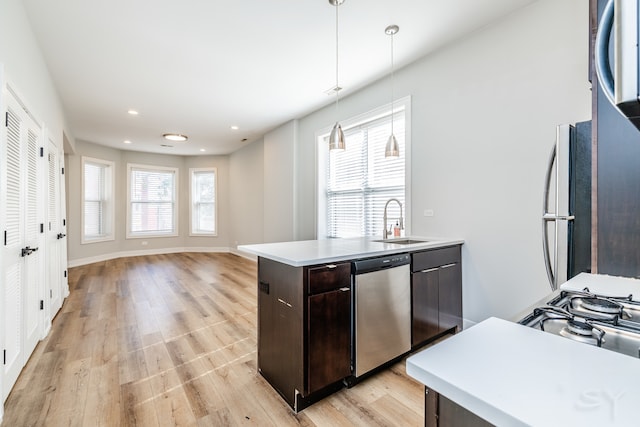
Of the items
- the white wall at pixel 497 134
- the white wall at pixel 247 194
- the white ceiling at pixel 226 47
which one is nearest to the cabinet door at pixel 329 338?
the white wall at pixel 497 134

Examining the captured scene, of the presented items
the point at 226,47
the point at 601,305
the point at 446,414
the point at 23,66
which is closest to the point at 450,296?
the point at 601,305

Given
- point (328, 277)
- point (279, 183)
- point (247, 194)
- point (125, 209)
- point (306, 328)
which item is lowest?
point (306, 328)

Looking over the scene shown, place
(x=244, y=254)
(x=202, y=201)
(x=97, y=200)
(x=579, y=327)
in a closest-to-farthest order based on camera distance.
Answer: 1. (x=579, y=327)
2. (x=97, y=200)
3. (x=244, y=254)
4. (x=202, y=201)

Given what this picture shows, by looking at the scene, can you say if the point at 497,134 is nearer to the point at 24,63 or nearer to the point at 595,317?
the point at 595,317

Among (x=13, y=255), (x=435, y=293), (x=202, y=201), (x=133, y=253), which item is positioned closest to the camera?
(x=13, y=255)

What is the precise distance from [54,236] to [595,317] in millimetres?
4748

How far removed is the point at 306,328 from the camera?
1740 millimetres

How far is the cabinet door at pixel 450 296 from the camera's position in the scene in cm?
261

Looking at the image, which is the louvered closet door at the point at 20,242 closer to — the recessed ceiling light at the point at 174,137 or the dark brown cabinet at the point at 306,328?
the dark brown cabinet at the point at 306,328

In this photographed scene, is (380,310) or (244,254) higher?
(380,310)

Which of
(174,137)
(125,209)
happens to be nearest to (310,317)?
(174,137)

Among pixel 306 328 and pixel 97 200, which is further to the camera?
pixel 97 200

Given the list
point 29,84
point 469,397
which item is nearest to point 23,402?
point 29,84

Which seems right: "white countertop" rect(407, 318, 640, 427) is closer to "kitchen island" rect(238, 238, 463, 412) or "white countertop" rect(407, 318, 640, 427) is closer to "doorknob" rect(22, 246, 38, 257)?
"kitchen island" rect(238, 238, 463, 412)
